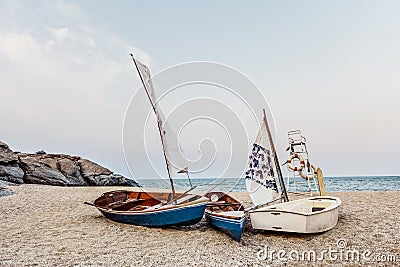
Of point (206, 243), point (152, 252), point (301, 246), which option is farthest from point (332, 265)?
point (152, 252)

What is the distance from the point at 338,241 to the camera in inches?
306

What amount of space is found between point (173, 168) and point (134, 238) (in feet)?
9.30

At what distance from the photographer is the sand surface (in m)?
6.46

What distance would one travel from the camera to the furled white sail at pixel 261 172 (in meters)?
9.72

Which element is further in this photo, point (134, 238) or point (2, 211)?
point (2, 211)

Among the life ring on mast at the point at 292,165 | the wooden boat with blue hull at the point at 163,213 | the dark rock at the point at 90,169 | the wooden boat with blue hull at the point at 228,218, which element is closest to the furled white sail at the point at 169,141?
the wooden boat with blue hull at the point at 163,213

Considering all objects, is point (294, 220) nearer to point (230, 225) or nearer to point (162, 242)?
point (230, 225)

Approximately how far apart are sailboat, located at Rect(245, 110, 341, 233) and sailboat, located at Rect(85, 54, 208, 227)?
1.69m

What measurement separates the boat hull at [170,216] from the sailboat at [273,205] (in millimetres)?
1511

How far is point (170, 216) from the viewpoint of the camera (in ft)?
28.7

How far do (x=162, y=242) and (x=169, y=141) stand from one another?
3.51 m

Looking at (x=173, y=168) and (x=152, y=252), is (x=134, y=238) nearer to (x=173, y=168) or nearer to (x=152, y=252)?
(x=152, y=252)

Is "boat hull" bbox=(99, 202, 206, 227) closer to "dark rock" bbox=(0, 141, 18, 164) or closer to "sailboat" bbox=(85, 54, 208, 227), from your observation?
"sailboat" bbox=(85, 54, 208, 227)

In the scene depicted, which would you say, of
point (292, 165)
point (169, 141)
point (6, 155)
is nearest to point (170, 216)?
point (169, 141)
